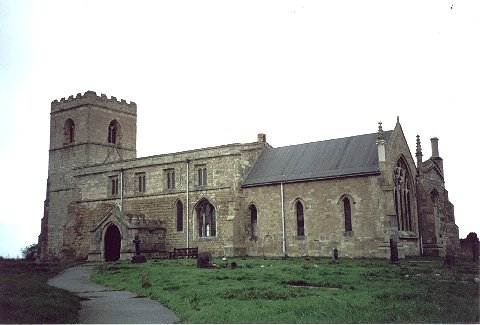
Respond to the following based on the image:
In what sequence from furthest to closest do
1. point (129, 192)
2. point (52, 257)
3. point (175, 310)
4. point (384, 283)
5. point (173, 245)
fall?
point (52, 257) → point (129, 192) → point (173, 245) → point (384, 283) → point (175, 310)

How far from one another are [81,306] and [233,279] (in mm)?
6564

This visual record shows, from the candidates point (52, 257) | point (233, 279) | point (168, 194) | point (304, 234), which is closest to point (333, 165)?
point (304, 234)

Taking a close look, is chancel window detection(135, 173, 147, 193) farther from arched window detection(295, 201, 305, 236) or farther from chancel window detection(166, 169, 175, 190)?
arched window detection(295, 201, 305, 236)

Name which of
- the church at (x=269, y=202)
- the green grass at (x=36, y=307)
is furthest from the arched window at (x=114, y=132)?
the green grass at (x=36, y=307)

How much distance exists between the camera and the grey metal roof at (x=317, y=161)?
112 feet

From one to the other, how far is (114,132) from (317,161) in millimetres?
28214

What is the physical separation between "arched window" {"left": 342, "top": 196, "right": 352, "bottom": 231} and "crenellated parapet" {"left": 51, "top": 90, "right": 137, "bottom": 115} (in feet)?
104

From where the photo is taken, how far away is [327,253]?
112ft

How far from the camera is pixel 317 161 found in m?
37.2

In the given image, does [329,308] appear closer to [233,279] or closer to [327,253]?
[233,279]

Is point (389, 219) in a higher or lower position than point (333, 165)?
lower

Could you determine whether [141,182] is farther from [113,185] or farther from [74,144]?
[74,144]

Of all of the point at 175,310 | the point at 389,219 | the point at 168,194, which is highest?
the point at 168,194

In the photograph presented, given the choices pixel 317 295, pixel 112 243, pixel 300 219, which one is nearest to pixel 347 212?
pixel 300 219
